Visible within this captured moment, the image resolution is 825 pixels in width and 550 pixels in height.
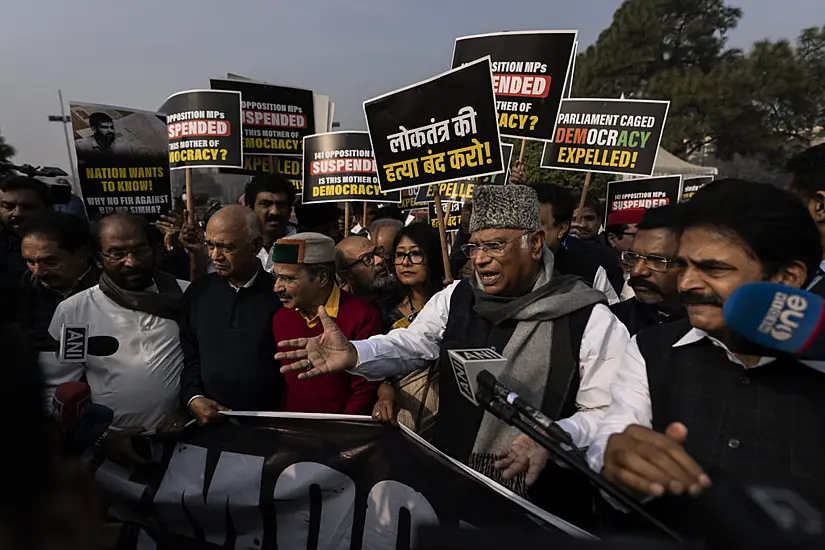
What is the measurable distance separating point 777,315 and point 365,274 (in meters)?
3.14

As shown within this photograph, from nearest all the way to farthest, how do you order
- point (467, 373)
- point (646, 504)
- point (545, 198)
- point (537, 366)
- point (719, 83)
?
point (646, 504)
point (467, 373)
point (537, 366)
point (545, 198)
point (719, 83)

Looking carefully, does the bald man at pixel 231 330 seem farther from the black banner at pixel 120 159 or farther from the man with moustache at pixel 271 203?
the black banner at pixel 120 159

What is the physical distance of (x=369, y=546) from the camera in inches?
96.7

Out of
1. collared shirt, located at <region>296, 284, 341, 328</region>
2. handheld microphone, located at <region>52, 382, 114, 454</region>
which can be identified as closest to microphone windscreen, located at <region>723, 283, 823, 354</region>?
handheld microphone, located at <region>52, 382, 114, 454</region>

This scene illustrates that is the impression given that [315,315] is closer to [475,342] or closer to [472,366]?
[475,342]

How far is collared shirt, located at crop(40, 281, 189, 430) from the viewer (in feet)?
10.3

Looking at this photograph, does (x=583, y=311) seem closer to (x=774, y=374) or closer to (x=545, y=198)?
(x=774, y=374)

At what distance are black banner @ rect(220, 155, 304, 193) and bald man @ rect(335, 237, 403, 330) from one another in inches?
131

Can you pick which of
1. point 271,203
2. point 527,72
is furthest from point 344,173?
point 527,72

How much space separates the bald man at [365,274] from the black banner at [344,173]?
2314 mm

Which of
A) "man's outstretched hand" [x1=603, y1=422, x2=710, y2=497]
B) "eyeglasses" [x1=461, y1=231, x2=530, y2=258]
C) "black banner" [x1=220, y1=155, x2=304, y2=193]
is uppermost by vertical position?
"black banner" [x1=220, y1=155, x2=304, y2=193]

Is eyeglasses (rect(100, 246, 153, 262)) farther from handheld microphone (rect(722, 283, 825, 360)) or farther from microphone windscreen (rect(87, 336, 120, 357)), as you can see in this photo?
handheld microphone (rect(722, 283, 825, 360))

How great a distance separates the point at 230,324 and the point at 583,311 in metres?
1.75

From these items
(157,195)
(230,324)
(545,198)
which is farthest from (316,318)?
(157,195)
